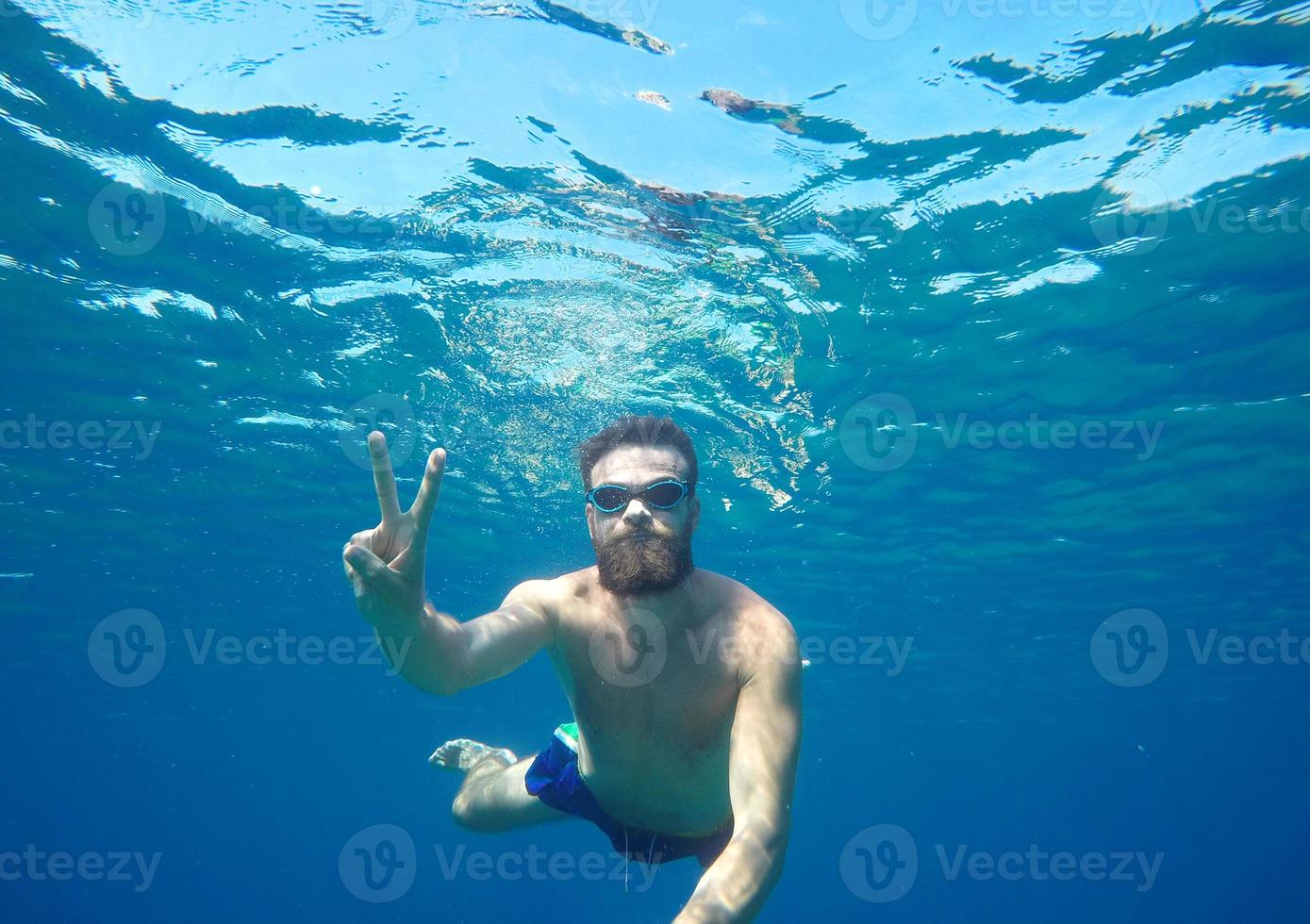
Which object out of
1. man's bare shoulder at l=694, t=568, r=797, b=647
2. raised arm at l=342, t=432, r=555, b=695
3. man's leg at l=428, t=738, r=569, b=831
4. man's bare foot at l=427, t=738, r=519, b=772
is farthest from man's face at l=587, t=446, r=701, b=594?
man's bare foot at l=427, t=738, r=519, b=772

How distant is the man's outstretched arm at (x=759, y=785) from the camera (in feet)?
10.8

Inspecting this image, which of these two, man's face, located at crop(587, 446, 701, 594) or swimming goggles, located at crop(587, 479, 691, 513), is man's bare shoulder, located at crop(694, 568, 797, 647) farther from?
swimming goggles, located at crop(587, 479, 691, 513)

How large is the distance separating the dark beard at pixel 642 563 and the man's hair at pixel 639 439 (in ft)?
1.68

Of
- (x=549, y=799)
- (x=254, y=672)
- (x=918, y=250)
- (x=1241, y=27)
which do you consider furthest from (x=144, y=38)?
(x=254, y=672)

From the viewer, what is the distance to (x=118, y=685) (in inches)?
1620

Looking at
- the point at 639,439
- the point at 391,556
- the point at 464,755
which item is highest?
the point at 639,439

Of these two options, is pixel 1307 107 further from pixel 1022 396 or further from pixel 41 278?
pixel 41 278

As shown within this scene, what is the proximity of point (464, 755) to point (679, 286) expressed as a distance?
7.80 meters

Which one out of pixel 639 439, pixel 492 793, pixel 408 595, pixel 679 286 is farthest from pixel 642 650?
pixel 679 286

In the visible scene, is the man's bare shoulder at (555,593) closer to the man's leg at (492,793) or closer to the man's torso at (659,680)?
the man's torso at (659,680)

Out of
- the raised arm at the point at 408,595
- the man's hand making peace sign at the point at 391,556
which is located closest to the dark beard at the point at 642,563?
the raised arm at the point at 408,595

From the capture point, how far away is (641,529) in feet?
16.0

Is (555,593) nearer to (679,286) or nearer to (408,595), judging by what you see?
(408,595)

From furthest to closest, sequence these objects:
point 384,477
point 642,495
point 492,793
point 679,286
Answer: point 679,286 → point 492,793 → point 642,495 → point 384,477
